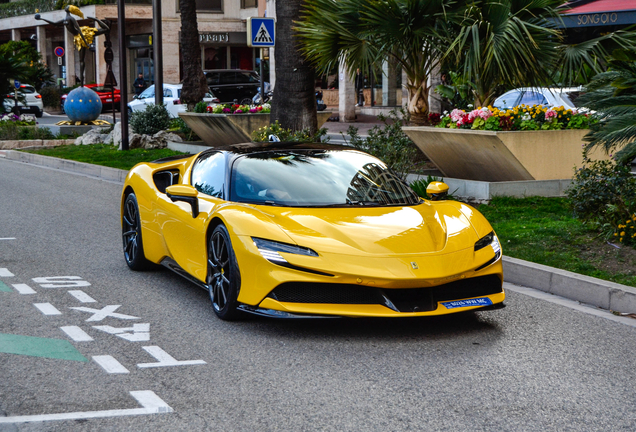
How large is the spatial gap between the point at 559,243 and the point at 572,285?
59.3 inches

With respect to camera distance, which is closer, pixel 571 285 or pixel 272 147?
pixel 571 285

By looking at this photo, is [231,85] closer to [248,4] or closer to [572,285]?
[248,4]

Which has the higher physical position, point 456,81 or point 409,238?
point 456,81

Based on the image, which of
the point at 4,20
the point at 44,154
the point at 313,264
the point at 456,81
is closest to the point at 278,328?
the point at 313,264

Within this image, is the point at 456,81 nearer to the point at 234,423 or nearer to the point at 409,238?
the point at 409,238

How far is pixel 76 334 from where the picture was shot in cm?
591

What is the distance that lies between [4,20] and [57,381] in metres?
65.3

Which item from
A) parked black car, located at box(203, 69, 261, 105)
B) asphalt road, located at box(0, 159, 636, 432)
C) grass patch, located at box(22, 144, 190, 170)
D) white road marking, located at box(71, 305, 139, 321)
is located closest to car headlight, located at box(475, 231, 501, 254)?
asphalt road, located at box(0, 159, 636, 432)

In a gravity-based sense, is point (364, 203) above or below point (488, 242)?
above

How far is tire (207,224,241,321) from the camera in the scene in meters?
5.94

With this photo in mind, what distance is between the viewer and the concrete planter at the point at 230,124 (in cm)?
1900

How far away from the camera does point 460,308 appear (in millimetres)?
5730

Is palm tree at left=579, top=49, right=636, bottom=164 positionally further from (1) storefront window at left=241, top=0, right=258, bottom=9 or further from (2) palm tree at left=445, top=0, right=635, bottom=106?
(1) storefront window at left=241, top=0, right=258, bottom=9

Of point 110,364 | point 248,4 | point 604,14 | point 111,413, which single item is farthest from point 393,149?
point 248,4
